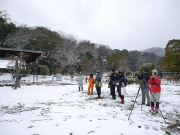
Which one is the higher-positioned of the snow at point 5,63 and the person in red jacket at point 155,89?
the snow at point 5,63

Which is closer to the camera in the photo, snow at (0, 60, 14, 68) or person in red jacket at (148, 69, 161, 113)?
person in red jacket at (148, 69, 161, 113)

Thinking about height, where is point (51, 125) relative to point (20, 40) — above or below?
below

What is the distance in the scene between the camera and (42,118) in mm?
4457

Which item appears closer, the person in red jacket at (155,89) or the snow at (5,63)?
the person in red jacket at (155,89)

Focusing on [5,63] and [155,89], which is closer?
[155,89]

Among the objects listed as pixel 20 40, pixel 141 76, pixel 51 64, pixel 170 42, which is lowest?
pixel 141 76

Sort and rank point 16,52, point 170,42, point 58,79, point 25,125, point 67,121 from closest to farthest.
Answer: point 25,125 → point 67,121 → point 16,52 → point 58,79 → point 170,42

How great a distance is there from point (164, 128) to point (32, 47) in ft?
111

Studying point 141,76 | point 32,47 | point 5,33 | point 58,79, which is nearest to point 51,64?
point 32,47

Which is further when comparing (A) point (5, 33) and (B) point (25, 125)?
(A) point (5, 33)

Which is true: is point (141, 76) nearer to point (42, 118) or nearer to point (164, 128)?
point (164, 128)

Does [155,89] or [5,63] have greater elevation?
[5,63]

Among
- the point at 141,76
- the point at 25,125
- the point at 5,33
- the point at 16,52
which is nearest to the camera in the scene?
the point at 25,125

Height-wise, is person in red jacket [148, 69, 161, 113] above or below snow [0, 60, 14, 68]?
below
